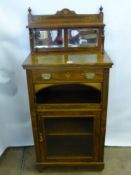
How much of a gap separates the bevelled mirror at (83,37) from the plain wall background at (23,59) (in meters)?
0.11

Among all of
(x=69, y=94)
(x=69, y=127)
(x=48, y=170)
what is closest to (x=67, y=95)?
(x=69, y=94)

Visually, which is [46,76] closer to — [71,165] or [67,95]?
[67,95]

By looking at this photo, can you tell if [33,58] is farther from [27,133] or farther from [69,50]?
[27,133]

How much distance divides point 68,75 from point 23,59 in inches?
22.1

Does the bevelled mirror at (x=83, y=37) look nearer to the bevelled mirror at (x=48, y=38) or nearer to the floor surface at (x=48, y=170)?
the bevelled mirror at (x=48, y=38)

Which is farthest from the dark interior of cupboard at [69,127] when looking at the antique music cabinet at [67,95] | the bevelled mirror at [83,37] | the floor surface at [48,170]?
the bevelled mirror at [83,37]

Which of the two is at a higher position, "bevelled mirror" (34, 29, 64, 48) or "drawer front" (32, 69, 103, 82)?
"bevelled mirror" (34, 29, 64, 48)

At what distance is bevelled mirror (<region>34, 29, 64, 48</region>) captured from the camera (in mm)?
1747

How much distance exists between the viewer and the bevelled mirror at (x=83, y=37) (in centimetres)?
175

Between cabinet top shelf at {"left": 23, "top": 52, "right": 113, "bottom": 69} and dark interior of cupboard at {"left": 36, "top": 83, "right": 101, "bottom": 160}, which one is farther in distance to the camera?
dark interior of cupboard at {"left": 36, "top": 83, "right": 101, "bottom": 160}

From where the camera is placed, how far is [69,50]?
1.77m

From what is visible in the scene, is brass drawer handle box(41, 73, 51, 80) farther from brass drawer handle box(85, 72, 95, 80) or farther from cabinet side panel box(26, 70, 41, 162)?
brass drawer handle box(85, 72, 95, 80)

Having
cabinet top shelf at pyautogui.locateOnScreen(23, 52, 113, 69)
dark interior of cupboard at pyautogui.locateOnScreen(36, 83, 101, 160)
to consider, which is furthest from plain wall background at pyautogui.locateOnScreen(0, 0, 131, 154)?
dark interior of cupboard at pyautogui.locateOnScreen(36, 83, 101, 160)

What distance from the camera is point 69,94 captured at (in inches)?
68.1
